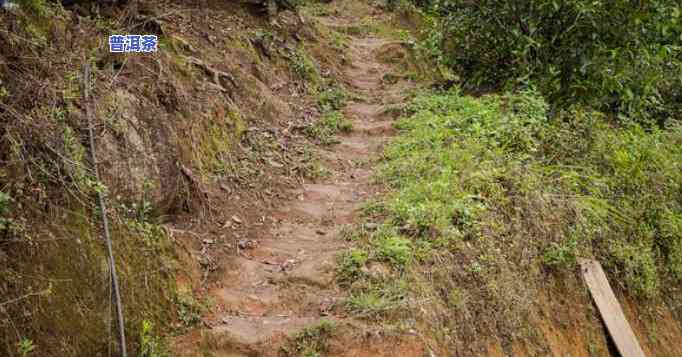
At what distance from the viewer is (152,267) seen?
3.92 meters

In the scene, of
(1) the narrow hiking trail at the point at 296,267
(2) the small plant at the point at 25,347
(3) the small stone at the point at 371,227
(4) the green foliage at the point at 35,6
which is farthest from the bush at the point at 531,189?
(4) the green foliage at the point at 35,6

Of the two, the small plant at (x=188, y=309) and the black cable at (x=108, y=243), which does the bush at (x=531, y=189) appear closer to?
the small plant at (x=188, y=309)

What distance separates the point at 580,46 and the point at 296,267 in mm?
5138

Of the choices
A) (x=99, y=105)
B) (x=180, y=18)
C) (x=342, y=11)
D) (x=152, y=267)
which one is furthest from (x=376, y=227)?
(x=342, y=11)

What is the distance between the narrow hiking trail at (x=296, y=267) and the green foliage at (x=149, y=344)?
1.00ft

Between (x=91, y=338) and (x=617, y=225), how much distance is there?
5.28 m

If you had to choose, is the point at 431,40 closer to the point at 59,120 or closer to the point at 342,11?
the point at 342,11

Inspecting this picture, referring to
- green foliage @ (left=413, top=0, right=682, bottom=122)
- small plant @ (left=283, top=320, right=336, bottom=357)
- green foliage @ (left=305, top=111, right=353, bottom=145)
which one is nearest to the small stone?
small plant @ (left=283, top=320, right=336, bottom=357)

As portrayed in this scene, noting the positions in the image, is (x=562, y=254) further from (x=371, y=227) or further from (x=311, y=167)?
(x=311, y=167)

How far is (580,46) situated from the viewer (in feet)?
25.7

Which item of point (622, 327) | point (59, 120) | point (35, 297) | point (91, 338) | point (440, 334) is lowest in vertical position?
point (622, 327)

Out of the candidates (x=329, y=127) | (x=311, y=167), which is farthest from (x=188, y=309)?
(x=329, y=127)

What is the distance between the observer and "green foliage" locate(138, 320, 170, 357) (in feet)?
11.6

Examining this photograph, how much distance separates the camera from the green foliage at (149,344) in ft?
11.6
